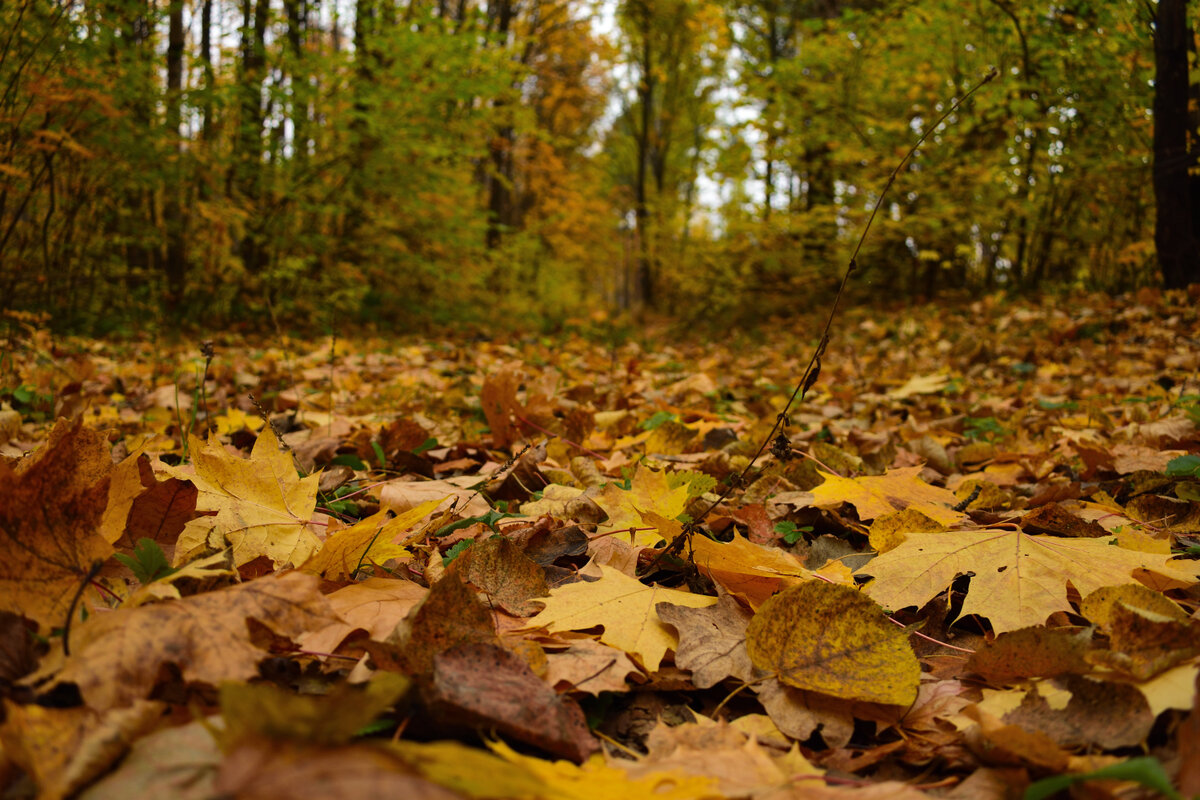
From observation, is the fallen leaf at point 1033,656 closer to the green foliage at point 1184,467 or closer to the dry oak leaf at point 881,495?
the dry oak leaf at point 881,495

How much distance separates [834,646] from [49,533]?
88 cm

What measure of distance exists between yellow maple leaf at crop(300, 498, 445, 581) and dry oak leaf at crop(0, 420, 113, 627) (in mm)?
252

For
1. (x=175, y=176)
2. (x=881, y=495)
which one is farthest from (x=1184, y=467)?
(x=175, y=176)

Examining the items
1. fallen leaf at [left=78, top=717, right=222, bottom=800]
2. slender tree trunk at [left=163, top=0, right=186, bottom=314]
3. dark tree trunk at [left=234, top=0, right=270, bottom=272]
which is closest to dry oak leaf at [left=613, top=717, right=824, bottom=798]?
fallen leaf at [left=78, top=717, right=222, bottom=800]

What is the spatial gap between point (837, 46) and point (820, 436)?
21.5 feet

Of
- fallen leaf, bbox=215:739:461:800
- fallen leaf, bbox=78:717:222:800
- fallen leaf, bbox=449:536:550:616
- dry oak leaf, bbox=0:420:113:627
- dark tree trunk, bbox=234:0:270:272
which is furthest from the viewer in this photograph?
dark tree trunk, bbox=234:0:270:272

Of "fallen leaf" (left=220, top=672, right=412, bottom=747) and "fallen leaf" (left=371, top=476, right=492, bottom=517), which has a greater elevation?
"fallen leaf" (left=220, top=672, right=412, bottom=747)

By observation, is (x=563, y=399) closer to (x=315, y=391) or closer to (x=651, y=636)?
(x=315, y=391)

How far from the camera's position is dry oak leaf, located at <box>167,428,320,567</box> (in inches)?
40.4

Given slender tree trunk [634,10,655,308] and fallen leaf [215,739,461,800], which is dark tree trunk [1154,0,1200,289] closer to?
fallen leaf [215,739,461,800]

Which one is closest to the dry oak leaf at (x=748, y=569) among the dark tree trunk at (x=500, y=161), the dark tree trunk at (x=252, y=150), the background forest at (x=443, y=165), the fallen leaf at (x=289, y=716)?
the fallen leaf at (x=289, y=716)

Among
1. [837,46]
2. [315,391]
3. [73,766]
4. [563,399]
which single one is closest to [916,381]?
[563,399]

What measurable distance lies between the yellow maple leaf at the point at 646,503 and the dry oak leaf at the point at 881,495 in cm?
31

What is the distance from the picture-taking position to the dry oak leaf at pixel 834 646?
0.79 meters
